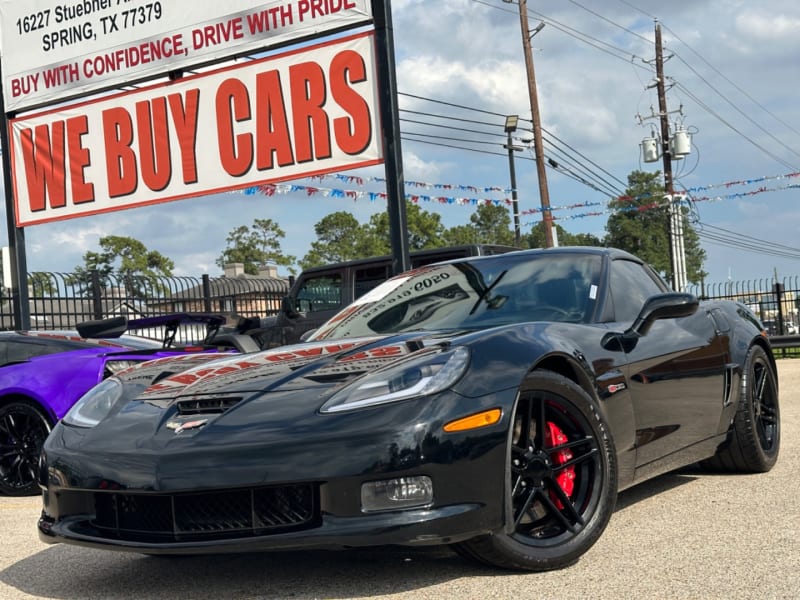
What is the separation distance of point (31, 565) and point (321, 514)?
1750mm

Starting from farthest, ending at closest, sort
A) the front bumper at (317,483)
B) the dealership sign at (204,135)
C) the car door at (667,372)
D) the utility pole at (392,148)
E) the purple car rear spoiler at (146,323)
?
1. the dealership sign at (204,135)
2. the utility pole at (392,148)
3. the purple car rear spoiler at (146,323)
4. the car door at (667,372)
5. the front bumper at (317,483)

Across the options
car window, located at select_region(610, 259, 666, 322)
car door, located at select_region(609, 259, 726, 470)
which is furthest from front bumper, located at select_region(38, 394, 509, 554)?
car window, located at select_region(610, 259, 666, 322)

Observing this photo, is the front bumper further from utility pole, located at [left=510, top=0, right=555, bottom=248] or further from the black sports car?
utility pole, located at [left=510, top=0, right=555, bottom=248]

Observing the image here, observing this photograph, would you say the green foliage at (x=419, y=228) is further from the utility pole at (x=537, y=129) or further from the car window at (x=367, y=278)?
the car window at (x=367, y=278)

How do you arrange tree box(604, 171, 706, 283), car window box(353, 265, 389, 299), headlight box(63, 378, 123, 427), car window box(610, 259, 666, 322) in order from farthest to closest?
1. tree box(604, 171, 706, 283)
2. car window box(353, 265, 389, 299)
3. car window box(610, 259, 666, 322)
4. headlight box(63, 378, 123, 427)

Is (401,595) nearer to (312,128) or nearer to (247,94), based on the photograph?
(312,128)

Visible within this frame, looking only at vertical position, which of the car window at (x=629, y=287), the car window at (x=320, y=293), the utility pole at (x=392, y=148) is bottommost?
the car window at (x=629, y=287)

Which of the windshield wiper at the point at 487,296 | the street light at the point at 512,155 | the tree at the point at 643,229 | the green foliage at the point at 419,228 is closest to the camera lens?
the windshield wiper at the point at 487,296

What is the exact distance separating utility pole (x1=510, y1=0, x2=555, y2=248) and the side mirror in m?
24.3

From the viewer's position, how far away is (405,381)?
356 cm

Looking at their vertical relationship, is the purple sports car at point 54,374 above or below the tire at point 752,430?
above

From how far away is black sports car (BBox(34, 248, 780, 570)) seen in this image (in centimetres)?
338

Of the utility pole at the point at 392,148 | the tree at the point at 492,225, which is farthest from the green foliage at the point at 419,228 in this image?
the utility pole at the point at 392,148

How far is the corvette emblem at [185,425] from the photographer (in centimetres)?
361
